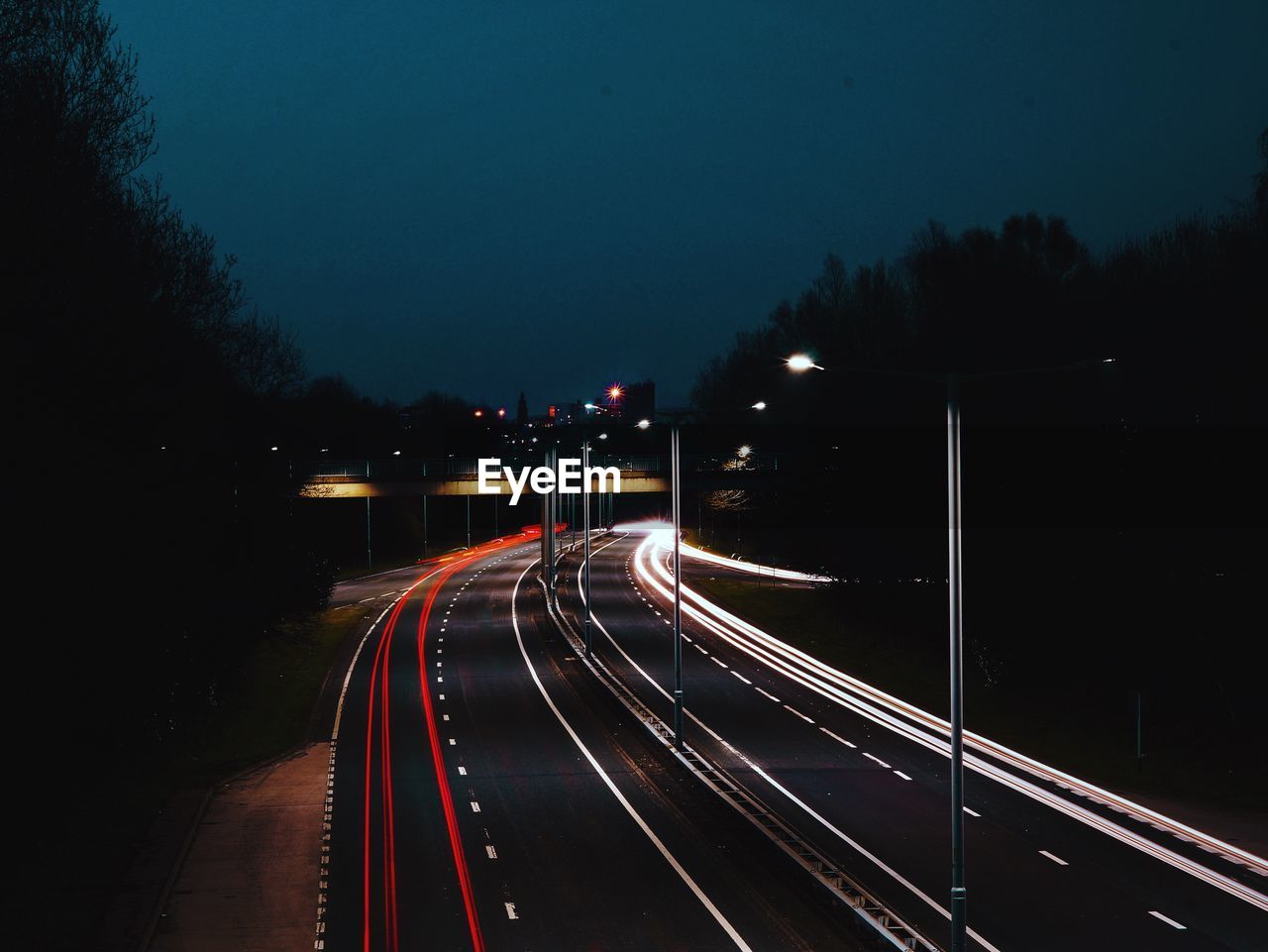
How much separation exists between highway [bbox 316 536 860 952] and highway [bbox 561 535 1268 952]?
6.80ft

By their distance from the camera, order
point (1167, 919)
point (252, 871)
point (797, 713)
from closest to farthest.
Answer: point (1167, 919) → point (252, 871) → point (797, 713)

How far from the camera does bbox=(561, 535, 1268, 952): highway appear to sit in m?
22.3

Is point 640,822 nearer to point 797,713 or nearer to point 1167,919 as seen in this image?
point 1167,919

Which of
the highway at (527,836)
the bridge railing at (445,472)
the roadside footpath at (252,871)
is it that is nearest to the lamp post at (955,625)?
the highway at (527,836)

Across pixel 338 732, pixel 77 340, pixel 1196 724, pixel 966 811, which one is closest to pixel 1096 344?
pixel 1196 724

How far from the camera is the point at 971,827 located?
96.4 ft

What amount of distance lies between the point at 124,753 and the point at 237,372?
2083 centimetres

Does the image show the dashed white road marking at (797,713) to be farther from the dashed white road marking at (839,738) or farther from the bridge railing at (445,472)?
the bridge railing at (445,472)

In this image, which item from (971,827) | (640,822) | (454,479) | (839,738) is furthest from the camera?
(454,479)

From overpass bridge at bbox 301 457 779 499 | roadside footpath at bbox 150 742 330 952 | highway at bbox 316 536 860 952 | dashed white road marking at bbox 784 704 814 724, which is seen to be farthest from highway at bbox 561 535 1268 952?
overpass bridge at bbox 301 457 779 499

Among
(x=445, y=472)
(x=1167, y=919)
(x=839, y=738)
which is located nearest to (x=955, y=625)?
(x=1167, y=919)

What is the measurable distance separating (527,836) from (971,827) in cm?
990

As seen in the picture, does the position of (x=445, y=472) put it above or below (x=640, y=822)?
above

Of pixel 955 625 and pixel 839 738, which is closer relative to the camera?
pixel 955 625
